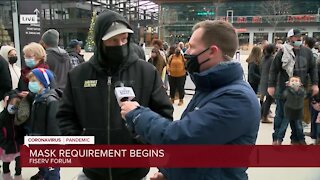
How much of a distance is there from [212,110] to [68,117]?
112 cm

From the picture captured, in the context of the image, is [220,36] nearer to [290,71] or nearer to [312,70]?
[290,71]

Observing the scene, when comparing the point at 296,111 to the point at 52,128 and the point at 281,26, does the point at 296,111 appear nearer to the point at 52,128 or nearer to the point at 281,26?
the point at 52,128

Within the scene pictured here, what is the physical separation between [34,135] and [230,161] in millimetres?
2464

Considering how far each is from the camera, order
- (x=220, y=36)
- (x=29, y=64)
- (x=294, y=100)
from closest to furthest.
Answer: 1. (x=220, y=36)
2. (x=29, y=64)
3. (x=294, y=100)

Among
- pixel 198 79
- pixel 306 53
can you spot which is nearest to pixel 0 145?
pixel 198 79

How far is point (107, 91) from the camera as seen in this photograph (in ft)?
6.93

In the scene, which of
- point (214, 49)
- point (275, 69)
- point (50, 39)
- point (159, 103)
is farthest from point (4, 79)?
point (275, 69)

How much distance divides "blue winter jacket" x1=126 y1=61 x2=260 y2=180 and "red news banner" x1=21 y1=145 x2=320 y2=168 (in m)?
0.06

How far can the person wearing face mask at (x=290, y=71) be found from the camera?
5.06m

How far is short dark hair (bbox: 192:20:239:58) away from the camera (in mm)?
1631

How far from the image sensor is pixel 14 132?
3971 millimetres

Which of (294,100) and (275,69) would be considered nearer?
(294,100)

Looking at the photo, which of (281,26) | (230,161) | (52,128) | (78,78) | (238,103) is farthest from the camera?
(281,26)

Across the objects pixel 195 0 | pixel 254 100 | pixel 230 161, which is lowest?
pixel 230 161
